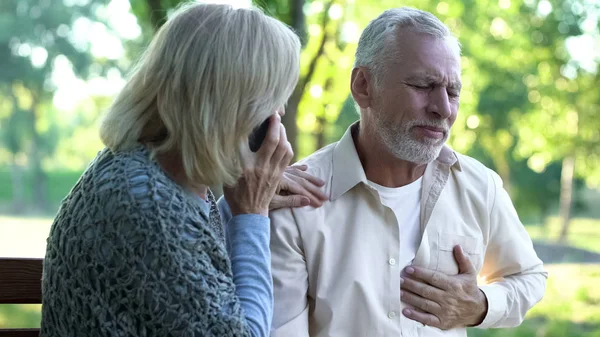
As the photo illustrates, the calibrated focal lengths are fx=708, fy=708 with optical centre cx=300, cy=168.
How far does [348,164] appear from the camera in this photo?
2.18 m

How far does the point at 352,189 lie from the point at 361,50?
0.45 m

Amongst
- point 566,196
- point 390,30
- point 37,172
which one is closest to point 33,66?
point 37,172

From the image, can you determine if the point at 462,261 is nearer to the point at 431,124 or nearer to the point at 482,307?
the point at 482,307

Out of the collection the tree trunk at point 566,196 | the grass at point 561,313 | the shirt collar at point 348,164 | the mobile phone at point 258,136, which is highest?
the mobile phone at point 258,136

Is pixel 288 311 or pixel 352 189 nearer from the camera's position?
→ pixel 288 311

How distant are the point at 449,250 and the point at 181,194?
3.16 ft

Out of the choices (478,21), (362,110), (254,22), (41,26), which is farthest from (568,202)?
(254,22)

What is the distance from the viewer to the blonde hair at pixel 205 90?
156 cm

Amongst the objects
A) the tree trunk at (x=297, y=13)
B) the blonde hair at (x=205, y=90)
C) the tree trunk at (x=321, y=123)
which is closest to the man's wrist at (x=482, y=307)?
the blonde hair at (x=205, y=90)

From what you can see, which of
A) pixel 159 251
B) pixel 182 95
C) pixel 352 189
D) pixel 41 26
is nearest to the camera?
→ pixel 159 251

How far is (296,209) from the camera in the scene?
2076 mm

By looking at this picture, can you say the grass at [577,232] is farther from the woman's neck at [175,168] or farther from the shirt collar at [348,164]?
the woman's neck at [175,168]

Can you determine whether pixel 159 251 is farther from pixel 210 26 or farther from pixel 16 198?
pixel 16 198

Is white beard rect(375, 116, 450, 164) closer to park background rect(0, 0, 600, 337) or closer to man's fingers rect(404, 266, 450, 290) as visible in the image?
man's fingers rect(404, 266, 450, 290)
